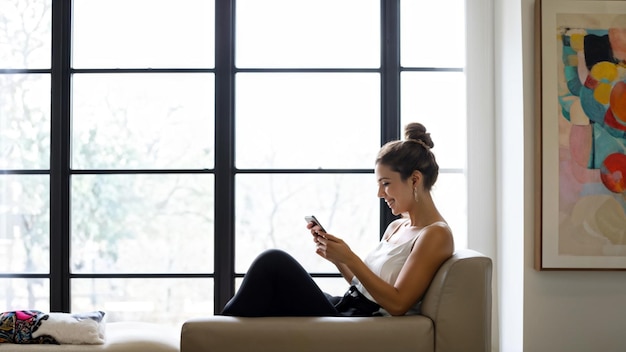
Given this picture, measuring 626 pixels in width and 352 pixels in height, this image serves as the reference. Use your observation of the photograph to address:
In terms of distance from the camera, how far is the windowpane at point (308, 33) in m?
4.35

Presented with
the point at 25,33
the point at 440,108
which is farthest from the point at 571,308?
the point at 25,33

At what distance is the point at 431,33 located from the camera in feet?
14.3

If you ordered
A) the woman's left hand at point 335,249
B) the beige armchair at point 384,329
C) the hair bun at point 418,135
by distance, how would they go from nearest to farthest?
the beige armchair at point 384,329
the woman's left hand at point 335,249
the hair bun at point 418,135

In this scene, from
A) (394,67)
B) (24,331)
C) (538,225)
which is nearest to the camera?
(24,331)

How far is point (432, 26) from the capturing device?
171 inches

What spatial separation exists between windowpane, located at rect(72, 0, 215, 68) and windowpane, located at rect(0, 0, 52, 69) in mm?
160

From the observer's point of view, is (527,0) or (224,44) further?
(224,44)

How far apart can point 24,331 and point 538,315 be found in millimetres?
2306

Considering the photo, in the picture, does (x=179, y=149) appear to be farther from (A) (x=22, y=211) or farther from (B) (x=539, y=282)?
(B) (x=539, y=282)

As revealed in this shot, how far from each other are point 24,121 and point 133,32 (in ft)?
2.64

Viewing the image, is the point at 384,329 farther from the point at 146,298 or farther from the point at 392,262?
the point at 146,298

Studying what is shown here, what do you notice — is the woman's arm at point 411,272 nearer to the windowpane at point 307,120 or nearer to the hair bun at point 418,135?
the hair bun at point 418,135

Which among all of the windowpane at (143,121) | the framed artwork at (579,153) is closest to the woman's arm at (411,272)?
the framed artwork at (579,153)

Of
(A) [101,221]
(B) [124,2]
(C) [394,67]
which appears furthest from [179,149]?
(C) [394,67]
